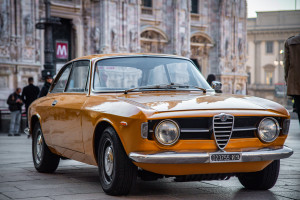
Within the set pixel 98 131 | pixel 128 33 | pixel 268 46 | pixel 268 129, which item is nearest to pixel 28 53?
pixel 128 33

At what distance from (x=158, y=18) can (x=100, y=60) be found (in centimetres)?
2740

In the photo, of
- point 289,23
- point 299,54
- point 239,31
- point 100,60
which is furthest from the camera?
point 289,23

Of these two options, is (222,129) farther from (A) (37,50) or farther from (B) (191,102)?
(A) (37,50)

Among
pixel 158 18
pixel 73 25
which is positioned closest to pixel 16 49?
pixel 73 25

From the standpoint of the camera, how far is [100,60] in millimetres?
6742

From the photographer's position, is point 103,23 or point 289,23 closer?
point 103,23

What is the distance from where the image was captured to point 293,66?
7.57 metres

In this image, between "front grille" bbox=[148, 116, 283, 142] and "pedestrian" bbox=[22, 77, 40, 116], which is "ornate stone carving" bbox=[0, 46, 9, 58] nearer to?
"pedestrian" bbox=[22, 77, 40, 116]

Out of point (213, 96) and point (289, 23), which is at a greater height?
point (289, 23)

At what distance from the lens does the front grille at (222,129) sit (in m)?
5.17

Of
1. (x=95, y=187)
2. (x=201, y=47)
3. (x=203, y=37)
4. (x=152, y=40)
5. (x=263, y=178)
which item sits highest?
(x=203, y=37)

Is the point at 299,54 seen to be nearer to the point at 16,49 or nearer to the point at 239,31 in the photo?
the point at 16,49

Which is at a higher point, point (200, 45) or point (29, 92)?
point (200, 45)

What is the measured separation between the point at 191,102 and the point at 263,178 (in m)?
1.24
